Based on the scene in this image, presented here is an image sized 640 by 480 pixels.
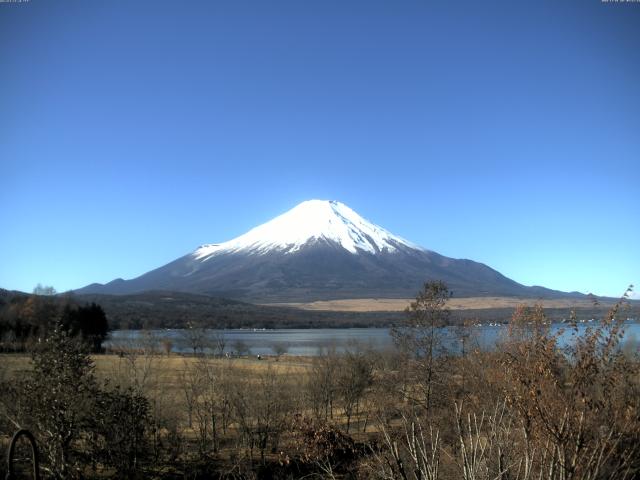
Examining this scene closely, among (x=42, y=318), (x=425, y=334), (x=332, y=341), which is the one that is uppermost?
(x=425, y=334)

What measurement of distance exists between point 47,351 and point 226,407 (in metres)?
11.1

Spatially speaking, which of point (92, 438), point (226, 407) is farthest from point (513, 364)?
point (226, 407)

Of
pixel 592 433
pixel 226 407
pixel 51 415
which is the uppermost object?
pixel 592 433

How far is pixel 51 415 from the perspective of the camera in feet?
40.8

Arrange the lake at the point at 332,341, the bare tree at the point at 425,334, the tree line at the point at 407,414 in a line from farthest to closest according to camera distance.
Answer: the bare tree at the point at 425,334, the lake at the point at 332,341, the tree line at the point at 407,414

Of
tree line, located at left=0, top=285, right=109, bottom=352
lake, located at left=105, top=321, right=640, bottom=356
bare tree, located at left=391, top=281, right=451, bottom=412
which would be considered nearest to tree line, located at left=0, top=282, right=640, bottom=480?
bare tree, located at left=391, top=281, right=451, bottom=412

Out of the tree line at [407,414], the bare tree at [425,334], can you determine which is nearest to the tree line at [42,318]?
the tree line at [407,414]

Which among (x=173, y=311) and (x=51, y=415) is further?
(x=173, y=311)

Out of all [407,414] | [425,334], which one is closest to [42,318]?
[425,334]

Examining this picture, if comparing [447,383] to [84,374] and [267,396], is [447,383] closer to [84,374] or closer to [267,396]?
Result: [267,396]

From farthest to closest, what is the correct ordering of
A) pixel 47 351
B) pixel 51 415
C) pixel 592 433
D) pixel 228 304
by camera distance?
pixel 228 304 < pixel 47 351 < pixel 51 415 < pixel 592 433

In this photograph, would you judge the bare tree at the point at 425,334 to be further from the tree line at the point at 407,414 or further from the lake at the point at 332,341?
the lake at the point at 332,341

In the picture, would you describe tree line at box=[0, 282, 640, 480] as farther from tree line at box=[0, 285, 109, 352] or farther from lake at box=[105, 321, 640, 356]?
tree line at box=[0, 285, 109, 352]

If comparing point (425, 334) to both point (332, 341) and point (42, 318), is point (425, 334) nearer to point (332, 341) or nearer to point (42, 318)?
point (332, 341)
